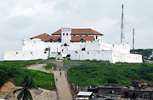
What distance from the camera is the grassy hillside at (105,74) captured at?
3922 centimetres

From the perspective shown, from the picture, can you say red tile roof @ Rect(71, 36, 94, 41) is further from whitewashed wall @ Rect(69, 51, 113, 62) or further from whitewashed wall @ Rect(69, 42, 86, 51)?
whitewashed wall @ Rect(69, 51, 113, 62)

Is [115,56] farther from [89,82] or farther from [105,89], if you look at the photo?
[105,89]

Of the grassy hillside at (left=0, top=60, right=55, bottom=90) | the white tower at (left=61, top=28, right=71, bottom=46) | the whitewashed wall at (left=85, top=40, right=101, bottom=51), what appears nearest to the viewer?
the grassy hillside at (left=0, top=60, right=55, bottom=90)

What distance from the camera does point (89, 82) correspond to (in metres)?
38.1

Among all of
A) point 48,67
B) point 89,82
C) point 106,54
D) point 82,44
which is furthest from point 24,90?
point 82,44

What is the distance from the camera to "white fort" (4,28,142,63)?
56.0 metres

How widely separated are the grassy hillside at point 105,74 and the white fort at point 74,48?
710 cm

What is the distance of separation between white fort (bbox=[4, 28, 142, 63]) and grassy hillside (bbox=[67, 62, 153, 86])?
7.10 m

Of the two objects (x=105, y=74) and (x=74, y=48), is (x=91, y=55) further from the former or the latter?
(x=105, y=74)

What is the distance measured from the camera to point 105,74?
4312 cm

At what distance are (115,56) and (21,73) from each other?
23635 mm

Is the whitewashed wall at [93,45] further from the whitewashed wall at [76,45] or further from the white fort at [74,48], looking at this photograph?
the whitewashed wall at [76,45]

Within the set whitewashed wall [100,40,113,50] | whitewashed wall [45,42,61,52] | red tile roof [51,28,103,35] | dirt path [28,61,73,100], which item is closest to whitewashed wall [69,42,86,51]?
whitewashed wall [45,42,61,52]

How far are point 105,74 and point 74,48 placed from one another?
1902cm
